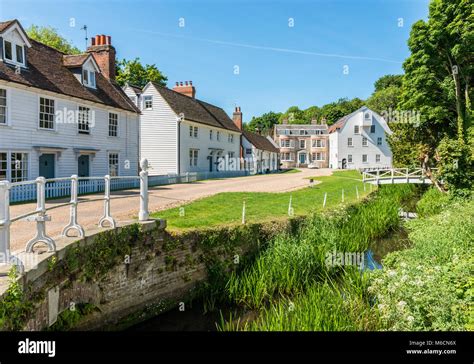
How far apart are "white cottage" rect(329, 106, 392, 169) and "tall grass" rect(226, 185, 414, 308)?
44.6 m

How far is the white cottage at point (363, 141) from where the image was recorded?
54.1 metres

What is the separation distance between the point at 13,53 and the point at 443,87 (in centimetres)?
2480

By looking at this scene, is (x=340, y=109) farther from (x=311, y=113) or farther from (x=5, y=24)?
(x=5, y=24)

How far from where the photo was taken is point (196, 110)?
116 feet

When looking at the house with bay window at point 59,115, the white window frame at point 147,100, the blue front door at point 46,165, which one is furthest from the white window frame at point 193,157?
the blue front door at point 46,165

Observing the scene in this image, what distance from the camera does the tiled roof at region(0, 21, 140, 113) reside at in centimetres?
1505

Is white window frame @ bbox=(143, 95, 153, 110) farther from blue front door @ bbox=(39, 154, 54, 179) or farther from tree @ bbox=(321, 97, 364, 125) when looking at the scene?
tree @ bbox=(321, 97, 364, 125)

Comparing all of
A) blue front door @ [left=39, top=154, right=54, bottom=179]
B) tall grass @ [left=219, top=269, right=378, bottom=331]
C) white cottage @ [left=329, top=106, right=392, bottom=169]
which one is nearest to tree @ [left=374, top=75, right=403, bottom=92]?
white cottage @ [left=329, top=106, right=392, bottom=169]

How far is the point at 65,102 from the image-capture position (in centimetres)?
1755

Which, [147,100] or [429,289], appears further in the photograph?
[147,100]

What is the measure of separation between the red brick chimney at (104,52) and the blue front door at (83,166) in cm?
766

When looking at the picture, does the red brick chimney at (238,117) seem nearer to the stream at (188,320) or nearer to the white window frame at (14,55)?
the white window frame at (14,55)

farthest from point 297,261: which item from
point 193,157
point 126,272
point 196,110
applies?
point 196,110

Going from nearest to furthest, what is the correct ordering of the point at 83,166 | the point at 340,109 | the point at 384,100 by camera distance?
the point at 83,166, the point at 384,100, the point at 340,109
